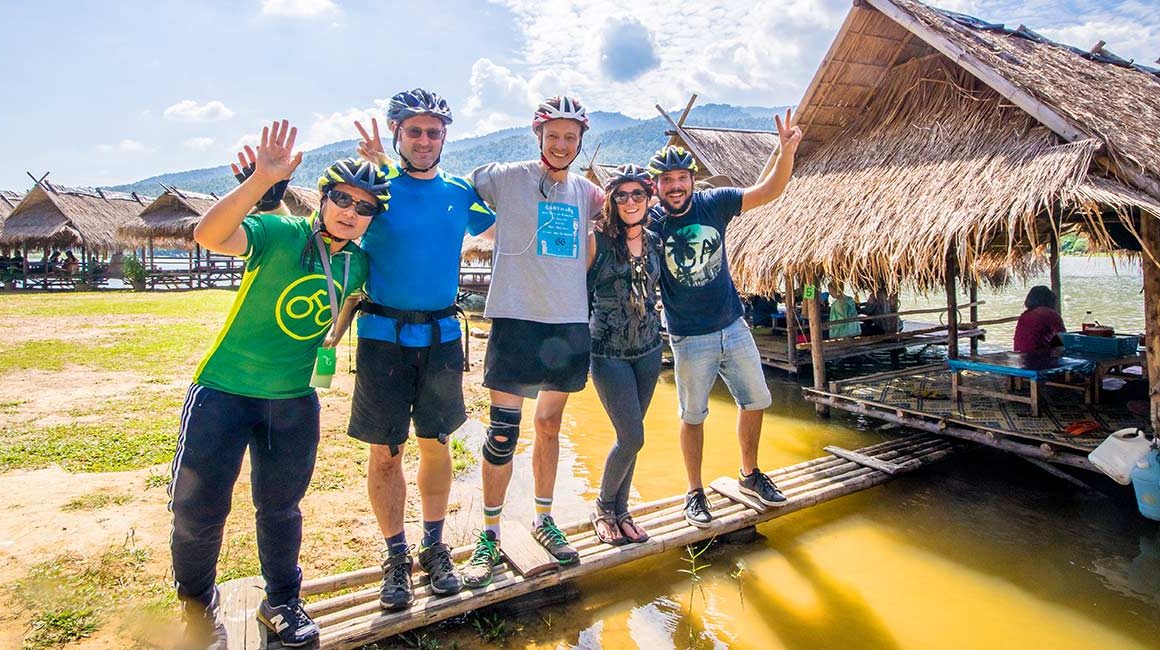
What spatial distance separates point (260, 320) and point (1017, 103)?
625cm

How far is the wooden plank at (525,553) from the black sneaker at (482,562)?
93mm

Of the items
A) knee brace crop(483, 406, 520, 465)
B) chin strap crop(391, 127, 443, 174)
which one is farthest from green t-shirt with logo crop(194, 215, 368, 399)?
knee brace crop(483, 406, 520, 465)

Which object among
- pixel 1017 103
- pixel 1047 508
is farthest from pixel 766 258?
pixel 1047 508

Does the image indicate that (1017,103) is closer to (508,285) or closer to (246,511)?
(508,285)

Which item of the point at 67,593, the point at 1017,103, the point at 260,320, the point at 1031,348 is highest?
the point at 1017,103

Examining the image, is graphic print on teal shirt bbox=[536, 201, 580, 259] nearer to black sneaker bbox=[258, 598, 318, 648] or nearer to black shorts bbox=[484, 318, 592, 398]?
black shorts bbox=[484, 318, 592, 398]

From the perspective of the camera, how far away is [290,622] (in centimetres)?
266

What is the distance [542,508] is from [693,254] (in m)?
1.74

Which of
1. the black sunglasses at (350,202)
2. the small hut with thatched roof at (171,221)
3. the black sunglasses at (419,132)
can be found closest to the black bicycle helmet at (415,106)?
the black sunglasses at (419,132)

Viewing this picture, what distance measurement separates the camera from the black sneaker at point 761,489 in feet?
13.7

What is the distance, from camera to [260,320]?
2.49 m

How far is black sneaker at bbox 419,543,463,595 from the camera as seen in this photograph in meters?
3.02

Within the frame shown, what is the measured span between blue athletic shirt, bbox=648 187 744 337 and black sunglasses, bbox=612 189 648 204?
55cm

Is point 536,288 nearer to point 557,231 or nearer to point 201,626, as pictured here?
point 557,231
